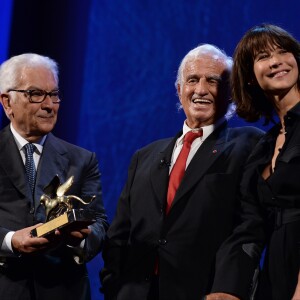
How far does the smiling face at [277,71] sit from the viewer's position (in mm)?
2328

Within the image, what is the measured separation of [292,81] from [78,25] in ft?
7.33

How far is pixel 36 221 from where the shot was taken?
8.43ft

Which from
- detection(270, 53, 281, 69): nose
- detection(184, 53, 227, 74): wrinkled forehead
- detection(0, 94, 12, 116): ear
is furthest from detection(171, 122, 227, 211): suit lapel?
detection(0, 94, 12, 116): ear

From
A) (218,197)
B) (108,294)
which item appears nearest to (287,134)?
(218,197)

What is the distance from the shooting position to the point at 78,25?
4.25 meters

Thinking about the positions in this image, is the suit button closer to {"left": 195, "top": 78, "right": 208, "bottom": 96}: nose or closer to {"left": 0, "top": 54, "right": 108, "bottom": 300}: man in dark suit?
{"left": 0, "top": 54, "right": 108, "bottom": 300}: man in dark suit

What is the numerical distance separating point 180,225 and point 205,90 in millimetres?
609

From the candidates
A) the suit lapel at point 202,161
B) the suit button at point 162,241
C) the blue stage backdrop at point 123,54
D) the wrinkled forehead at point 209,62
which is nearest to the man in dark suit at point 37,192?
the suit button at point 162,241

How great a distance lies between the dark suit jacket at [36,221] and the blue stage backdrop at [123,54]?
101cm

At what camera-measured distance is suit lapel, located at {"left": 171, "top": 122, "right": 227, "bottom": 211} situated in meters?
2.50

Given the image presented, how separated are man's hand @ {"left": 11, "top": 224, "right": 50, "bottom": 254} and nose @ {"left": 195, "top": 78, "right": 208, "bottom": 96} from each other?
89 centimetres

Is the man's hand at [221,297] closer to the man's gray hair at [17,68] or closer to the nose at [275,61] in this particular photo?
the nose at [275,61]

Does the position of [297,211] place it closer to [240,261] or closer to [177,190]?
[240,261]

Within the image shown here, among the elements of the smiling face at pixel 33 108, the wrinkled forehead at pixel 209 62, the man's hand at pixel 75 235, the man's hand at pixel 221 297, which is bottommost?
the man's hand at pixel 221 297
